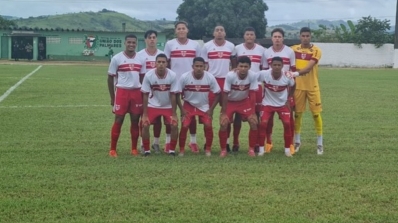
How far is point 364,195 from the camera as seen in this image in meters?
6.39

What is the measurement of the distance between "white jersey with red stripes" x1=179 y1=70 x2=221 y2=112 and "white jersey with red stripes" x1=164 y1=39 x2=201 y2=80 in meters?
0.40

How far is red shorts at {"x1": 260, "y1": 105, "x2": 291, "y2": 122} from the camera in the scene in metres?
8.81

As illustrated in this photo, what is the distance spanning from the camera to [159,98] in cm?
873

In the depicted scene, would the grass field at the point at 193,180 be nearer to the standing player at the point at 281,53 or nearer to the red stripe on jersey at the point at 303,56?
the standing player at the point at 281,53

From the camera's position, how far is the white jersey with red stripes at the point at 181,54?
9.12 m

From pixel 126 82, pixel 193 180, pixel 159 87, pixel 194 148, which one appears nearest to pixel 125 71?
pixel 126 82

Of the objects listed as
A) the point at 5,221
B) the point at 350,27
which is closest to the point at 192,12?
the point at 350,27

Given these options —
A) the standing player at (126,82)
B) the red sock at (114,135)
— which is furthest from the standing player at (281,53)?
the red sock at (114,135)

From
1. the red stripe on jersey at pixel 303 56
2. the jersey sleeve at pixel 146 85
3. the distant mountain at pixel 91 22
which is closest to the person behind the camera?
the jersey sleeve at pixel 146 85

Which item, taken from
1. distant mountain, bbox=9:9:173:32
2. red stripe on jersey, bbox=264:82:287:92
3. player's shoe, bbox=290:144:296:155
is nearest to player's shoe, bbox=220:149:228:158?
player's shoe, bbox=290:144:296:155

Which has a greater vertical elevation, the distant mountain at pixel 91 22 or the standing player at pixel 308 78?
the distant mountain at pixel 91 22

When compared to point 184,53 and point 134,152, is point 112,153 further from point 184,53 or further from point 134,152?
point 184,53

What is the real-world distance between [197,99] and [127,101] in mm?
1015

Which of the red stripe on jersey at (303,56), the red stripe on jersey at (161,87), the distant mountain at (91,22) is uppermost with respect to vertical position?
the distant mountain at (91,22)
